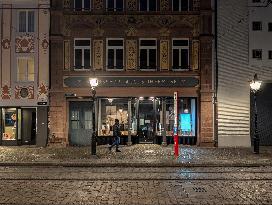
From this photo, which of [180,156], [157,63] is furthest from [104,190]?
[157,63]

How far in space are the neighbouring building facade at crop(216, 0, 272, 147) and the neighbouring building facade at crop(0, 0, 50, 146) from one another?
437 inches

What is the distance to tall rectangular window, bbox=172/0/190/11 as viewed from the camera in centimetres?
3272

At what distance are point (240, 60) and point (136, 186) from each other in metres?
19.0

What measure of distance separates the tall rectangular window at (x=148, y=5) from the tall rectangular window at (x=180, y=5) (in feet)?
3.98

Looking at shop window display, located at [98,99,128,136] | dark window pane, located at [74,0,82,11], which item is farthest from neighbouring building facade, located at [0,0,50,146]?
shop window display, located at [98,99,128,136]

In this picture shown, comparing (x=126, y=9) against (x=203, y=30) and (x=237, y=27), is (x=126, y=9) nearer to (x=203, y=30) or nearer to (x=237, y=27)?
(x=203, y=30)

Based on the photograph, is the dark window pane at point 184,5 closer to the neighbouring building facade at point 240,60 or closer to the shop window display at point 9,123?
the neighbouring building facade at point 240,60

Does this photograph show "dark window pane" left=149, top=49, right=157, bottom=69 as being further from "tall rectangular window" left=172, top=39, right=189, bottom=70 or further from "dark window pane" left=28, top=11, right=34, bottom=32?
"dark window pane" left=28, top=11, right=34, bottom=32

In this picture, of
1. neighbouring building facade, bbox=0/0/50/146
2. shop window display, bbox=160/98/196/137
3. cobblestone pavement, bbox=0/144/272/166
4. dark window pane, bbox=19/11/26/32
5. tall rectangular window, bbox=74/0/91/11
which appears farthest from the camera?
shop window display, bbox=160/98/196/137

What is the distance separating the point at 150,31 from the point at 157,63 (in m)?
2.08

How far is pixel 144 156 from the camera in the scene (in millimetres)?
25906

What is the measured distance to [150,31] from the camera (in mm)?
32500

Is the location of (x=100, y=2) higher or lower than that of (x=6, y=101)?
higher

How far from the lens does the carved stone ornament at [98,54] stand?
1283 inches
